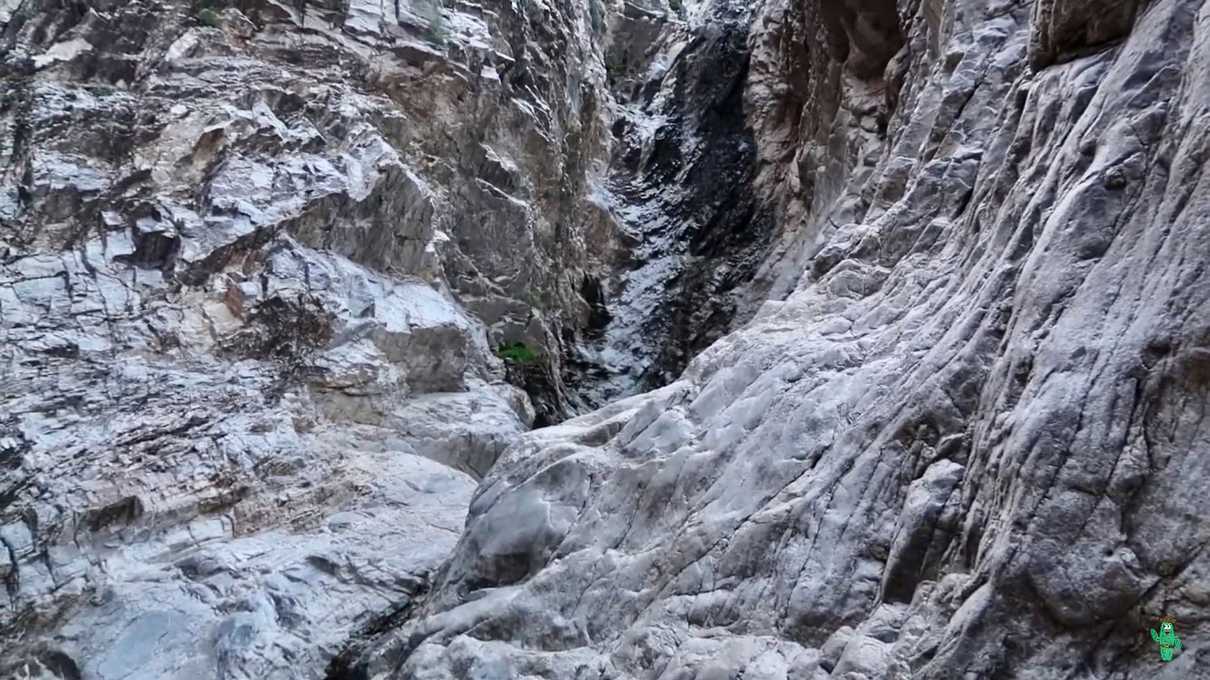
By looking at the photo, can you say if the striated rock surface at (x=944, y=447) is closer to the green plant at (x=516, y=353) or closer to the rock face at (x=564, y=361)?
the rock face at (x=564, y=361)

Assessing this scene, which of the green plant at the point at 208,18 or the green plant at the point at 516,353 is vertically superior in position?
the green plant at the point at 208,18

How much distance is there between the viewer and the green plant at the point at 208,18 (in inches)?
513

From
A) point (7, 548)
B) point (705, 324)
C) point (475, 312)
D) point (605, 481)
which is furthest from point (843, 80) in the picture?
point (7, 548)

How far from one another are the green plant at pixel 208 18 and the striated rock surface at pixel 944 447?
8.60m

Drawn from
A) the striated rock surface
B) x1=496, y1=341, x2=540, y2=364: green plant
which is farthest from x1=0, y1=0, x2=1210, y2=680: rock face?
x1=496, y1=341, x2=540, y2=364: green plant

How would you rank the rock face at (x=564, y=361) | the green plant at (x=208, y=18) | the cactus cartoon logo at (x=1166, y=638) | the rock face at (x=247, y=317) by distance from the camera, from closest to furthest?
the cactus cartoon logo at (x=1166, y=638) < the rock face at (x=564, y=361) < the rock face at (x=247, y=317) < the green plant at (x=208, y=18)

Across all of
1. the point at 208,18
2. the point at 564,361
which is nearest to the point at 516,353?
the point at 564,361

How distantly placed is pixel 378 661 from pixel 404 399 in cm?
440

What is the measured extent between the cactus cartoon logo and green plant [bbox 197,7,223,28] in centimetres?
1361

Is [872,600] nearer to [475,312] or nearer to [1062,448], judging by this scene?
[1062,448]

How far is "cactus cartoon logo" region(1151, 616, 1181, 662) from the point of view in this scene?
3.49m

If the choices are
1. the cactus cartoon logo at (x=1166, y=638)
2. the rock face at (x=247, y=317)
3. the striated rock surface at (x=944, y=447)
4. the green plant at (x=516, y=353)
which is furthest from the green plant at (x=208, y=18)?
the cactus cartoon logo at (x=1166, y=638)

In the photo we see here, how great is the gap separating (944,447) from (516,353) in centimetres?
947

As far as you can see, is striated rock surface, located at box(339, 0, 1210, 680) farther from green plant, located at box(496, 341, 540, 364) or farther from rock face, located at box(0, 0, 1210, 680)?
green plant, located at box(496, 341, 540, 364)
